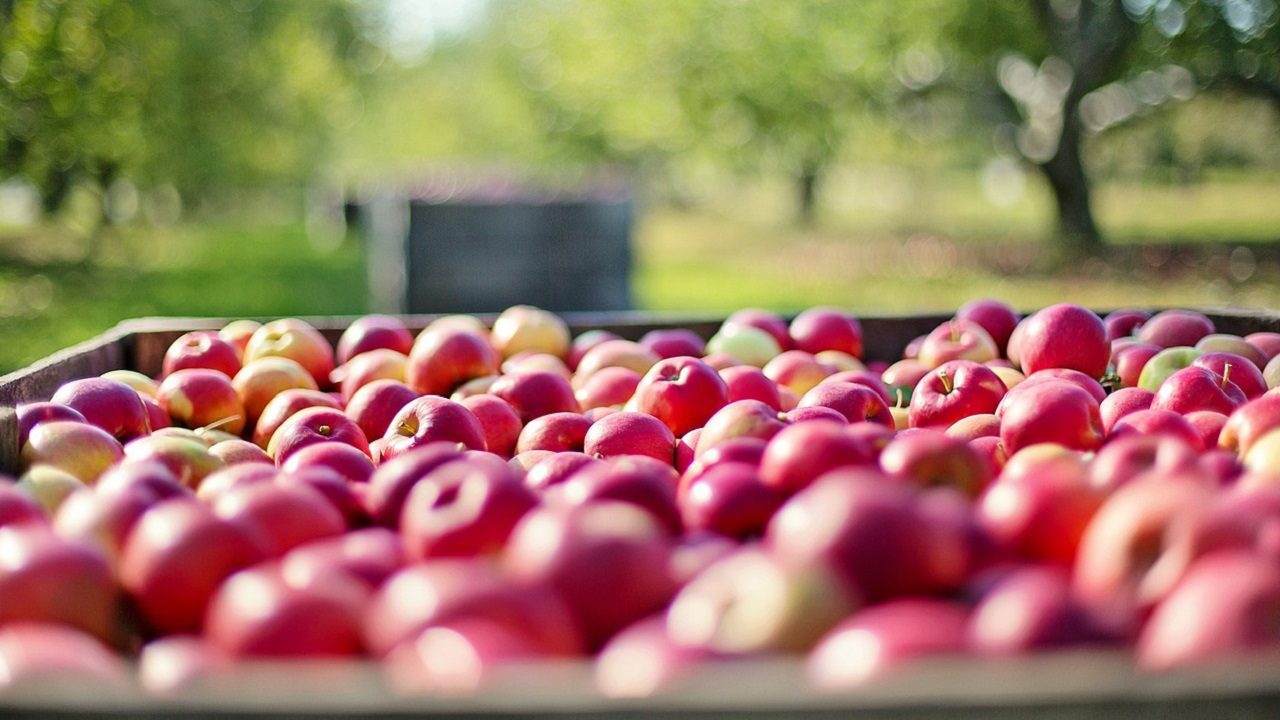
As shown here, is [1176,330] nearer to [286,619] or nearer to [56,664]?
[286,619]

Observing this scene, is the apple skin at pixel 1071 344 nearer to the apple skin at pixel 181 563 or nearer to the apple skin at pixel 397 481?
the apple skin at pixel 397 481

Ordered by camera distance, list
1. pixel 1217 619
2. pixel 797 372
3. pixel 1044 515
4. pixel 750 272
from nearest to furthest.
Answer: pixel 1217 619 < pixel 1044 515 < pixel 797 372 < pixel 750 272

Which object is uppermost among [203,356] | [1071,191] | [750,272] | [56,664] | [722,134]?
[722,134]

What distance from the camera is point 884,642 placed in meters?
1.20

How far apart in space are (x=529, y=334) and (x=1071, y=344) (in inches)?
61.7

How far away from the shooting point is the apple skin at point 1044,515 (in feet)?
4.96

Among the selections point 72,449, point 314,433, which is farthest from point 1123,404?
point 72,449

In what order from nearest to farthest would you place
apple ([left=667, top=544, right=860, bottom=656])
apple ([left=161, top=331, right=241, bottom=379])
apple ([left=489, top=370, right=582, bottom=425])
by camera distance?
apple ([left=667, top=544, right=860, bottom=656]), apple ([left=489, top=370, right=582, bottom=425]), apple ([left=161, top=331, right=241, bottom=379])

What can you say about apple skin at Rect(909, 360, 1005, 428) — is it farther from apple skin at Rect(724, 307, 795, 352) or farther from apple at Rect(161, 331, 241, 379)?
apple at Rect(161, 331, 241, 379)

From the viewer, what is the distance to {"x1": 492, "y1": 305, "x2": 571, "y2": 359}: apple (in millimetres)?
3746

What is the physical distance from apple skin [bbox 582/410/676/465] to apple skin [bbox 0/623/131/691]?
1189mm

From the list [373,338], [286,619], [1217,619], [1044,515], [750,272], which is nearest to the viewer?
[1217,619]

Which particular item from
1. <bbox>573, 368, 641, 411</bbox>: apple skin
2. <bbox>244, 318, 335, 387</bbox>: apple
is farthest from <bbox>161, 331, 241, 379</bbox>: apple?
<bbox>573, 368, 641, 411</bbox>: apple skin

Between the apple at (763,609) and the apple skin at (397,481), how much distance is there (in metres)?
0.60
